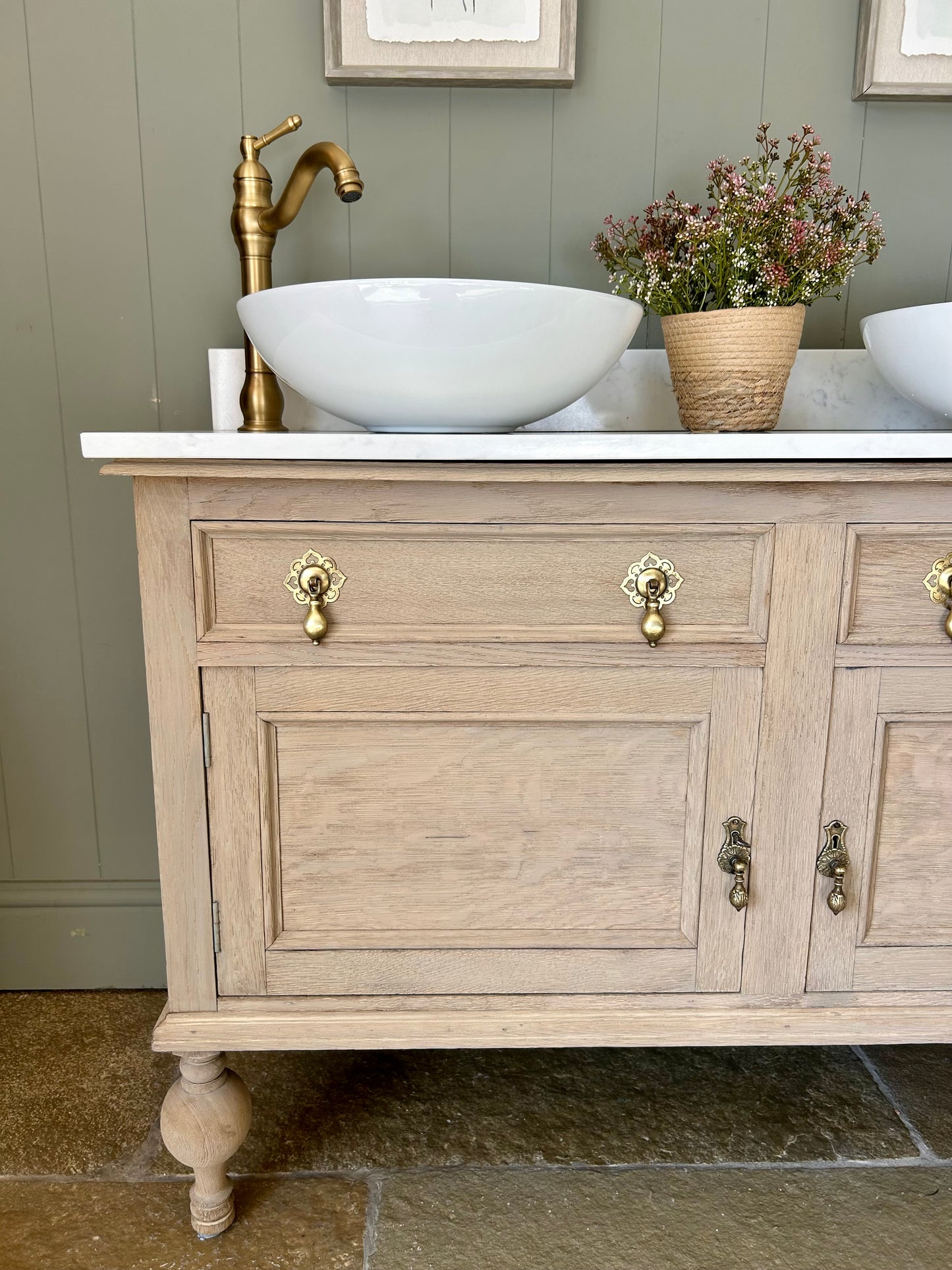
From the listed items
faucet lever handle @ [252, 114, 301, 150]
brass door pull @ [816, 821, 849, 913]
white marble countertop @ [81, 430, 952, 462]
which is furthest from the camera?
faucet lever handle @ [252, 114, 301, 150]

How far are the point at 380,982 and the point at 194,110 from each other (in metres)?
1.07

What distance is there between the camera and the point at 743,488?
2.42 ft

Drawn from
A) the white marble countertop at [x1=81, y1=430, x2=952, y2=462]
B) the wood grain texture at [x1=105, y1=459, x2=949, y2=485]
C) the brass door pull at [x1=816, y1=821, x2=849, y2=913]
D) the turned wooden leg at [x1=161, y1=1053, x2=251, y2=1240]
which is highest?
the white marble countertop at [x1=81, y1=430, x2=952, y2=462]

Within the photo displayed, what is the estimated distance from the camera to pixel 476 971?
81 cm

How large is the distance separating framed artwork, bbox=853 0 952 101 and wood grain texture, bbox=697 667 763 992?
0.83 metres

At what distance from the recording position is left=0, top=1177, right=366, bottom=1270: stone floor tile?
842 mm

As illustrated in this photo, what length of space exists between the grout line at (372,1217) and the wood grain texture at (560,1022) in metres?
0.23

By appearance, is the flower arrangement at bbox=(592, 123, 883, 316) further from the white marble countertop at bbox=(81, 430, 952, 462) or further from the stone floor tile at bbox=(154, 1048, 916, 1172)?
the stone floor tile at bbox=(154, 1048, 916, 1172)

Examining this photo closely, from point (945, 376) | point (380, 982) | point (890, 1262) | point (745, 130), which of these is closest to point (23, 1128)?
point (380, 982)

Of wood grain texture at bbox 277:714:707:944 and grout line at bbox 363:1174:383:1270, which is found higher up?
wood grain texture at bbox 277:714:707:944

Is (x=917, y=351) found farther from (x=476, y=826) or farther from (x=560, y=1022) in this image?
(x=560, y=1022)

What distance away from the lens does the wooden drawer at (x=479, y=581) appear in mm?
741

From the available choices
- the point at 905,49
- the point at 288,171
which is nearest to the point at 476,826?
the point at 288,171

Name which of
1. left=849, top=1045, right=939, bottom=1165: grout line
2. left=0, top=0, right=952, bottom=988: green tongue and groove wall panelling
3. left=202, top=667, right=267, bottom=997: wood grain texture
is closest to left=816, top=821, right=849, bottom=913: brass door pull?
left=849, top=1045, right=939, bottom=1165: grout line
